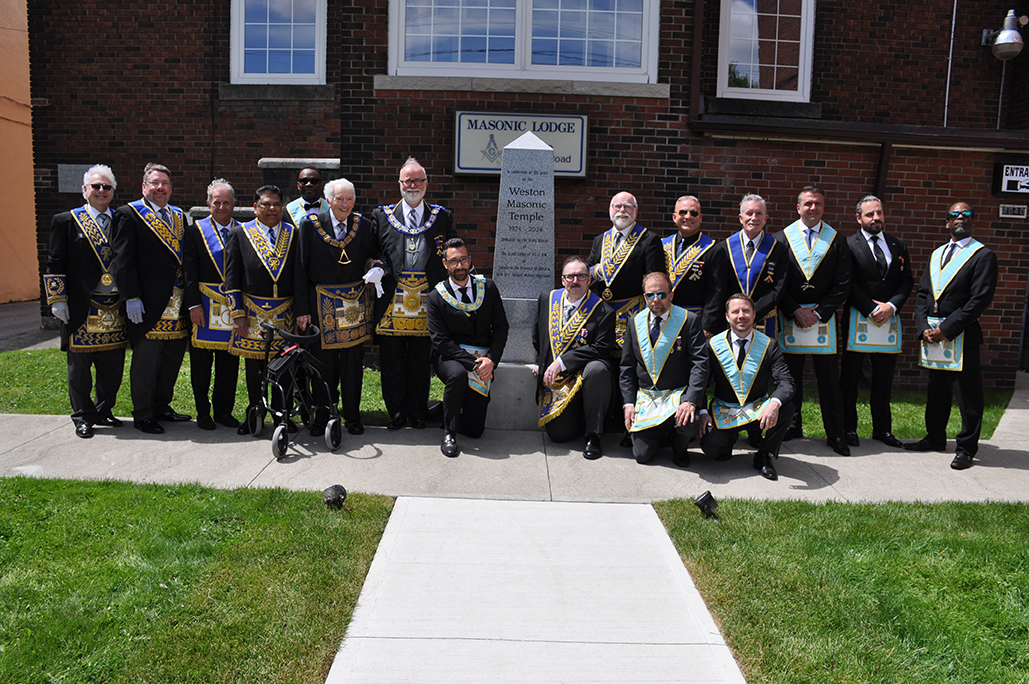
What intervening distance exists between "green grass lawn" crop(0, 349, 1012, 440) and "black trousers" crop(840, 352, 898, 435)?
0.36 m

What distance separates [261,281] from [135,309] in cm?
99

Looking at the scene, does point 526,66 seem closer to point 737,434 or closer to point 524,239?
point 524,239

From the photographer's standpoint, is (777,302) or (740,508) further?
(777,302)

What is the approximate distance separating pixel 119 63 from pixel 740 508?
10.6 m

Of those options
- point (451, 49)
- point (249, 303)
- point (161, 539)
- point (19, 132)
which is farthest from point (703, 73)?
point (19, 132)

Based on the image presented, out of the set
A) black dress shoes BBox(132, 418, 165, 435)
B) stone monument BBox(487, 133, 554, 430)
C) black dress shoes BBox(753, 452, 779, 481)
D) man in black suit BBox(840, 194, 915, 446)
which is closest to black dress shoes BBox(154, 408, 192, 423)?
black dress shoes BBox(132, 418, 165, 435)

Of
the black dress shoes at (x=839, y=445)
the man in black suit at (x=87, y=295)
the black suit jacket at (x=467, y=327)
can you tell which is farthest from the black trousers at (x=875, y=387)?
the man in black suit at (x=87, y=295)

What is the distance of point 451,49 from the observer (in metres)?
8.41

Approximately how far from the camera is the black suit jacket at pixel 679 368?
5418 mm

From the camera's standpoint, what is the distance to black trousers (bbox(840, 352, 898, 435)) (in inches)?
249

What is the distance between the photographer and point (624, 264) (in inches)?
238

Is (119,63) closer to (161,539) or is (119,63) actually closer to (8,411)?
(8,411)

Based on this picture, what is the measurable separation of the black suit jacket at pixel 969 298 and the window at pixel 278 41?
840cm

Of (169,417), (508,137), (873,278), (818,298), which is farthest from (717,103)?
(169,417)
